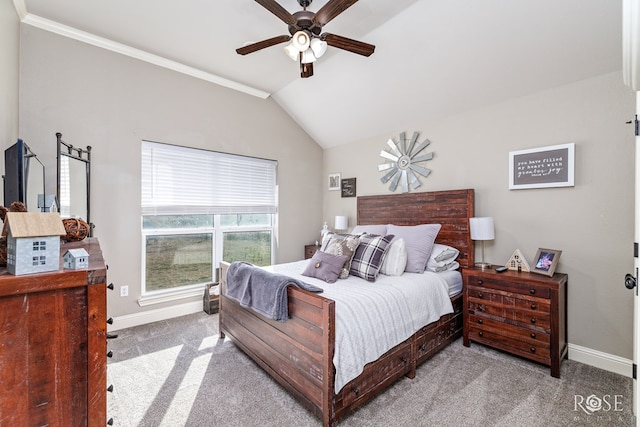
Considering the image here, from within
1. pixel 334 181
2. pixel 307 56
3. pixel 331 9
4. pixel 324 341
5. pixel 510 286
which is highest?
pixel 331 9

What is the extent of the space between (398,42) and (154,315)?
3865mm

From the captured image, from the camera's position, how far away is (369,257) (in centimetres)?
261

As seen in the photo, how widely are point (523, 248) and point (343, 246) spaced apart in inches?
67.2

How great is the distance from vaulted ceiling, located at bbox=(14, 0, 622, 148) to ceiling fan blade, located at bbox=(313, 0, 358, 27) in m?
0.50

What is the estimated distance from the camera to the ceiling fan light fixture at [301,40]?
→ 2.10 meters

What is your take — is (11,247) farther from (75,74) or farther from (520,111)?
(520,111)

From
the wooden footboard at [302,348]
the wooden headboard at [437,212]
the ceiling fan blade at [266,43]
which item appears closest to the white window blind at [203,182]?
the wooden headboard at [437,212]

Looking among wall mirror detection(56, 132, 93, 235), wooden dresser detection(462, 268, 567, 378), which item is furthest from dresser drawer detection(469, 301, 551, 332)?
wall mirror detection(56, 132, 93, 235)

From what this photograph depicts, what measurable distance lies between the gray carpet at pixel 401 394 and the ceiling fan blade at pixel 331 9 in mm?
2567

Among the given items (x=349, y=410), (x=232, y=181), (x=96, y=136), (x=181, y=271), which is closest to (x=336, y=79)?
(x=232, y=181)

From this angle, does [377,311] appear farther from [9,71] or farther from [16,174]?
[9,71]

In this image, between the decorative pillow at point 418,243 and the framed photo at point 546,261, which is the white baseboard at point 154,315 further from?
the framed photo at point 546,261

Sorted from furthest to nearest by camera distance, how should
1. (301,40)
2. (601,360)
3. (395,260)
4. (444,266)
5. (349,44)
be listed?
1. (444,266)
2. (395,260)
3. (601,360)
4. (349,44)
5. (301,40)

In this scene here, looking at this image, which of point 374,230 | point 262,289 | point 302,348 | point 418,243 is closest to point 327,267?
point 262,289
